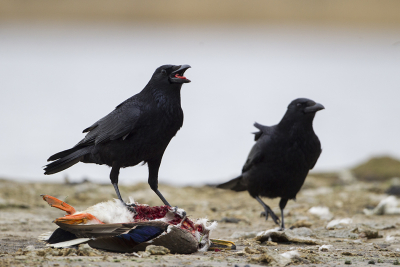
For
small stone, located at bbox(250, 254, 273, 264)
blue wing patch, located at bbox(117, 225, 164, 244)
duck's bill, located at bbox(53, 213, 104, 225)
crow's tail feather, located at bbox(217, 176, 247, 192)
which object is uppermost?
crow's tail feather, located at bbox(217, 176, 247, 192)

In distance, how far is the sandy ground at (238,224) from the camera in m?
3.37

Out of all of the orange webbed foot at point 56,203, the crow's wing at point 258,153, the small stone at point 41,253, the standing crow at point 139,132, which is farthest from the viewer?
the crow's wing at point 258,153

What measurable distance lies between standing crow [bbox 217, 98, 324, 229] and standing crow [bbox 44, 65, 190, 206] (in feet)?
6.11

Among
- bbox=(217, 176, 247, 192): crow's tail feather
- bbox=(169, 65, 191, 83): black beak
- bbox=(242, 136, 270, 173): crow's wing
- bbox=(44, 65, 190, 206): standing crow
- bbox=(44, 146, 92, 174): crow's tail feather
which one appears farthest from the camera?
bbox=(217, 176, 247, 192): crow's tail feather

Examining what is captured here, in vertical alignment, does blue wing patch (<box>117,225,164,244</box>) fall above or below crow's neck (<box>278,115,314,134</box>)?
below

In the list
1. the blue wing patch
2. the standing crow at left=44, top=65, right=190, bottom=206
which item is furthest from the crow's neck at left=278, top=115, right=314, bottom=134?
the blue wing patch

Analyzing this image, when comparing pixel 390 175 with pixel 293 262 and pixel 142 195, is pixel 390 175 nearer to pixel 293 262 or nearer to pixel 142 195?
pixel 142 195

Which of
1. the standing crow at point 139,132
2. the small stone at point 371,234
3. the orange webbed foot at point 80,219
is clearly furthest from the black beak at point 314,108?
the orange webbed foot at point 80,219

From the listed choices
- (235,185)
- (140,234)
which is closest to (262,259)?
(140,234)

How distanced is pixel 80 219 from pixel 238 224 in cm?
315

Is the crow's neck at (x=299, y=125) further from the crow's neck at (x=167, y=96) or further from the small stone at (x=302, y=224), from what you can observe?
the crow's neck at (x=167, y=96)

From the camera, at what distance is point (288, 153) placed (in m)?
5.87

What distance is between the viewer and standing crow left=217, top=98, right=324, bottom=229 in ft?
19.2

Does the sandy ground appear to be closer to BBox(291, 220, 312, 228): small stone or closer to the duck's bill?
BBox(291, 220, 312, 228): small stone
